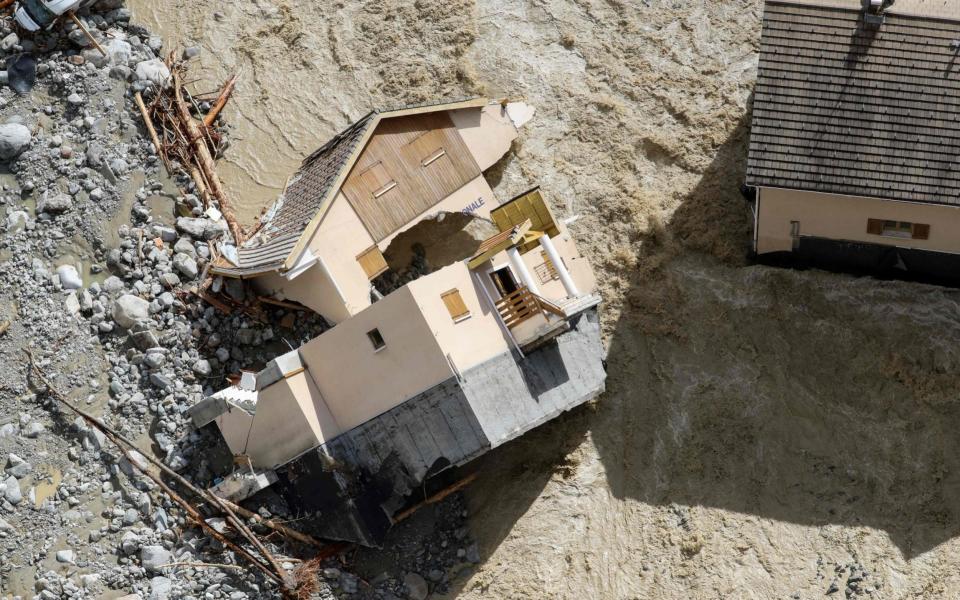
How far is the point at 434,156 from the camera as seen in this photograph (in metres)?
31.4

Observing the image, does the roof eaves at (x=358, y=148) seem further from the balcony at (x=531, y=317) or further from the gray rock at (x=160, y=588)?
the gray rock at (x=160, y=588)

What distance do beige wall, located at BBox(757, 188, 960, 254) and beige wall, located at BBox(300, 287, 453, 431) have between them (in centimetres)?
929

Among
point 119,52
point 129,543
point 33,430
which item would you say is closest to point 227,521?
point 129,543

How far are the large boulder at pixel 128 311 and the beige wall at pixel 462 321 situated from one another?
7.20 metres

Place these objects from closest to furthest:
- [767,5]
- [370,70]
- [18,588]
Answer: [18,588] < [767,5] < [370,70]

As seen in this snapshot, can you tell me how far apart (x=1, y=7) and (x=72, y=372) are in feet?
35.5

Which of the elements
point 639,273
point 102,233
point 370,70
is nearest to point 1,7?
point 102,233

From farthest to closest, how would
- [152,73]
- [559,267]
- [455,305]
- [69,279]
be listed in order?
[152,73]
[69,279]
[559,267]
[455,305]

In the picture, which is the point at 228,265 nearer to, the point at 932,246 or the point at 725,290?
the point at 725,290

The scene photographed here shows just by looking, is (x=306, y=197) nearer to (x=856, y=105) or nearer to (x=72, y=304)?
(x=72, y=304)

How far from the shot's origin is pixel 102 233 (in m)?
31.2

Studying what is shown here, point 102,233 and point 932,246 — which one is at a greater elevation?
point 102,233

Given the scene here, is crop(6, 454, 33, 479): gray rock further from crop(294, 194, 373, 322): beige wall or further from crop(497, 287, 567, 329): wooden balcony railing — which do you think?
crop(497, 287, 567, 329): wooden balcony railing

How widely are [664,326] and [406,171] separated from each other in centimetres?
762
